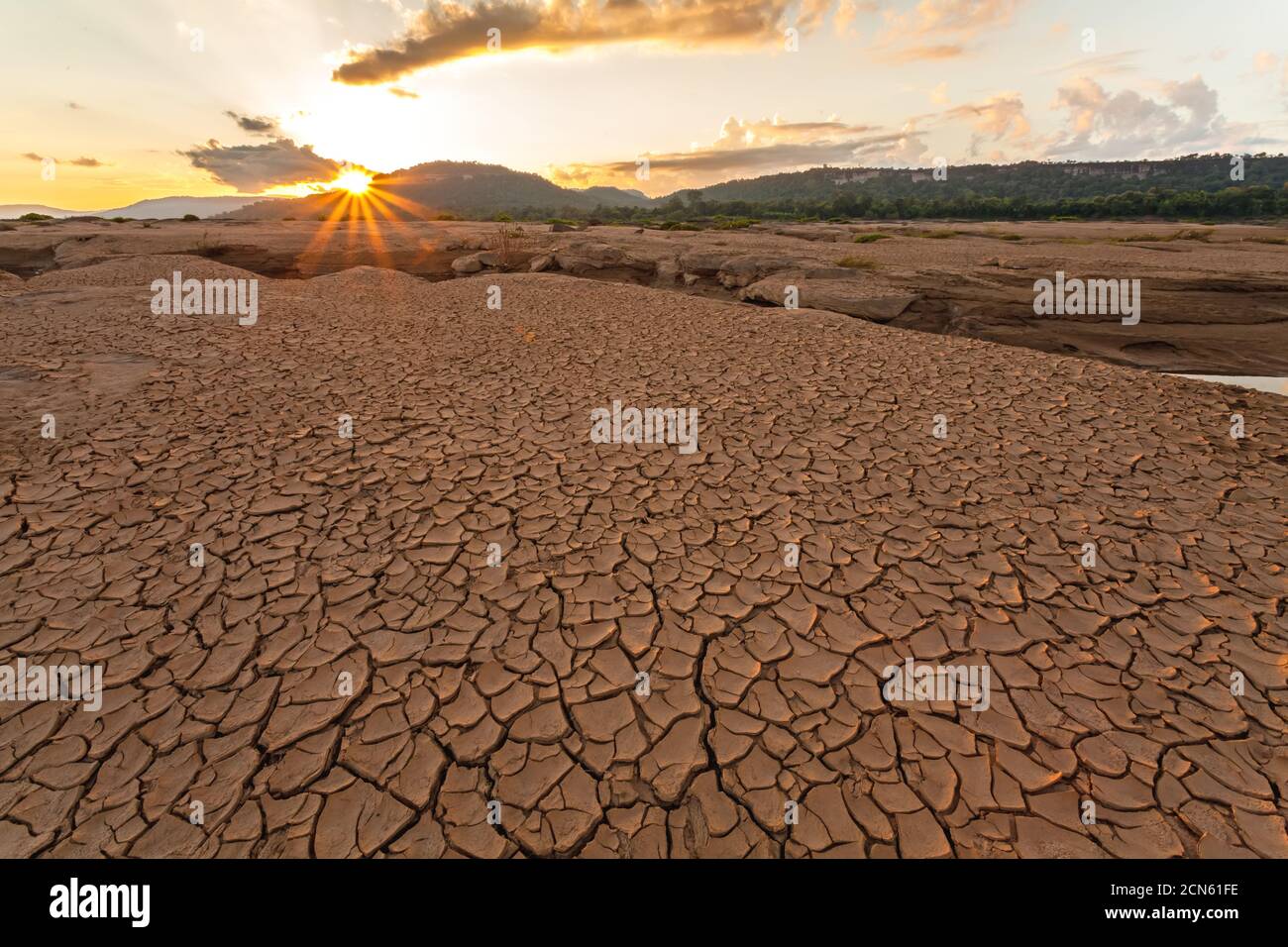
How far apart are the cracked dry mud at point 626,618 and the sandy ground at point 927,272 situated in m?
4.58

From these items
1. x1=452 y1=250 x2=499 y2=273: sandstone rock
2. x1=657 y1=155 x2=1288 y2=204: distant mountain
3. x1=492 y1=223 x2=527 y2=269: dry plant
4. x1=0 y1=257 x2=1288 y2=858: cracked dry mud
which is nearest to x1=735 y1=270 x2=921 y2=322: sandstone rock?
x1=0 y1=257 x2=1288 y2=858: cracked dry mud

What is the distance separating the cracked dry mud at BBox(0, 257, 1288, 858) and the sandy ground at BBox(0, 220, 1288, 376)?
180 inches

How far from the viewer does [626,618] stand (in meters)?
3.24

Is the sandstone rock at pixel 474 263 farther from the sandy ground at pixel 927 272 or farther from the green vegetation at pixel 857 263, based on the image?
the green vegetation at pixel 857 263

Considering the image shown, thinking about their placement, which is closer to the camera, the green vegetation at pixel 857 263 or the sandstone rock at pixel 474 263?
the green vegetation at pixel 857 263

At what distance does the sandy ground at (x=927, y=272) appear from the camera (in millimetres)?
10047

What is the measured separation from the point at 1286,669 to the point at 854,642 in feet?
7.42

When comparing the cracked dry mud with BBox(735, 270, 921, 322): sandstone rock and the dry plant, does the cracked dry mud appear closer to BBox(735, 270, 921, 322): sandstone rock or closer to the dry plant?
BBox(735, 270, 921, 322): sandstone rock

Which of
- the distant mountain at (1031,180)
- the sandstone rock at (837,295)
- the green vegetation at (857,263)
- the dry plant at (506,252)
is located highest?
the distant mountain at (1031,180)

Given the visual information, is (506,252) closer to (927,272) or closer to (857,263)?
(857,263)

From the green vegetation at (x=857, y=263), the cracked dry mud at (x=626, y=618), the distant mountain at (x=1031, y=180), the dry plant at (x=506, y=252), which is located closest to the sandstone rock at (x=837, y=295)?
the green vegetation at (x=857, y=263)

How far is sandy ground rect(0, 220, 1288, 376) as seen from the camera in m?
10.0

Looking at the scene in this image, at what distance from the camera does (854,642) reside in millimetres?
3074

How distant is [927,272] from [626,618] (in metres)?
12.9
